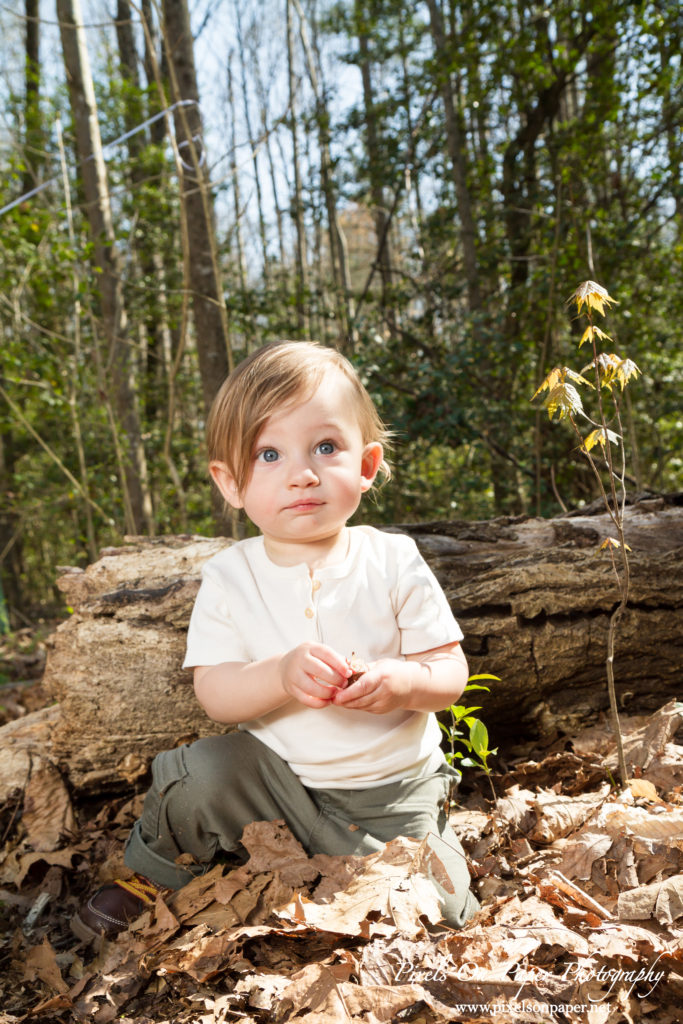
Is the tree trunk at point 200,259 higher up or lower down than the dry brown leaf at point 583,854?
higher up

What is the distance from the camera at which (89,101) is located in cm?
596

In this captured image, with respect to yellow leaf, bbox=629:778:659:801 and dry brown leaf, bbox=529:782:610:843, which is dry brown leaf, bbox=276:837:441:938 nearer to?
dry brown leaf, bbox=529:782:610:843

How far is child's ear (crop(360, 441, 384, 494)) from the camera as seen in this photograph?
2.04 m

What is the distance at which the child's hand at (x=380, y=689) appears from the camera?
1.67 metres

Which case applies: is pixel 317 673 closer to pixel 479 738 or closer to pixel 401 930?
pixel 401 930

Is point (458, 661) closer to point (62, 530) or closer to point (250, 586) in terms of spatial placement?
point (250, 586)

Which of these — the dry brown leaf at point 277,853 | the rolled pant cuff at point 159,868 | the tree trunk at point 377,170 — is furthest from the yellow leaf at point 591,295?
the tree trunk at point 377,170

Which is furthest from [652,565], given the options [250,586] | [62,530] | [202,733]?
[62,530]

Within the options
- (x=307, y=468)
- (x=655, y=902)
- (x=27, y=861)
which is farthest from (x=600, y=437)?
(x=27, y=861)

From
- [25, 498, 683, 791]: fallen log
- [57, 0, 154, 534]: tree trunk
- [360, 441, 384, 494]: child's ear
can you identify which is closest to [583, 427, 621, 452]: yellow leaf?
[360, 441, 384, 494]: child's ear

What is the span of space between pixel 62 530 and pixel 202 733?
9208 millimetres

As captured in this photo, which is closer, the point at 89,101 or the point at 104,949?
the point at 104,949

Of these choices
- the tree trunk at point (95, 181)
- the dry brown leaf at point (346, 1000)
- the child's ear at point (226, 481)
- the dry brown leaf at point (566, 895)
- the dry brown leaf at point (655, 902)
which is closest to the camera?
the dry brown leaf at point (346, 1000)

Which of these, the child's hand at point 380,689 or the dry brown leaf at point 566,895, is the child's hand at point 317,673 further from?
the dry brown leaf at point 566,895
